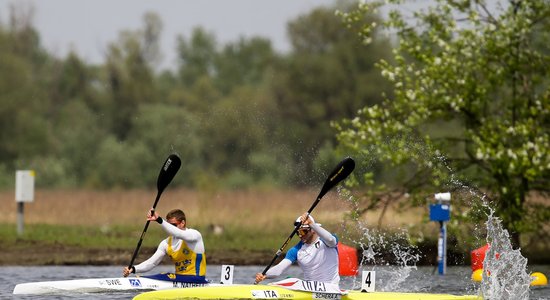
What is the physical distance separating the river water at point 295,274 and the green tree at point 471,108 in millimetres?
1900

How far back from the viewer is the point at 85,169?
47.4 meters

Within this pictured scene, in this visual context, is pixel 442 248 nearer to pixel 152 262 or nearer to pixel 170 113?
pixel 152 262

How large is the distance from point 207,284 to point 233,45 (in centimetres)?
7595

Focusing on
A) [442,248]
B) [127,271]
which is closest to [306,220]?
[127,271]

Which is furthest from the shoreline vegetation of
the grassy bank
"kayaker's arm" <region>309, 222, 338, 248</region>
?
"kayaker's arm" <region>309, 222, 338, 248</region>

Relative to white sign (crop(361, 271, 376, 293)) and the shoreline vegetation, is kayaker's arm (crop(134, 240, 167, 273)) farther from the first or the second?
the shoreline vegetation

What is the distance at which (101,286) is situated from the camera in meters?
17.3

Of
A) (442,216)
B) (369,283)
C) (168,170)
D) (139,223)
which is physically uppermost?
(168,170)

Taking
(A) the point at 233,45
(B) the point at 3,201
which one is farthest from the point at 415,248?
(A) the point at 233,45

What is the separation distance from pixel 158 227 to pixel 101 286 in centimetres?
1351

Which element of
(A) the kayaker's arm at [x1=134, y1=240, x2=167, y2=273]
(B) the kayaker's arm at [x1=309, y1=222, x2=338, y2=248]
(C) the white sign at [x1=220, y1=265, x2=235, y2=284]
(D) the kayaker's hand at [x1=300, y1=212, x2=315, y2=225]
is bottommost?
(C) the white sign at [x1=220, y1=265, x2=235, y2=284]

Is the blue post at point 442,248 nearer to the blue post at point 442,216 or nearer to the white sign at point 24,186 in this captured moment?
the blue post at point 442,216

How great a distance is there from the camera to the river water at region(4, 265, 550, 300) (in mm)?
20548

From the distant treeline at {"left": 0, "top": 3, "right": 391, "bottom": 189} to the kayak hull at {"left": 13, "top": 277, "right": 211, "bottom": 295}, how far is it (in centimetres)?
1210
